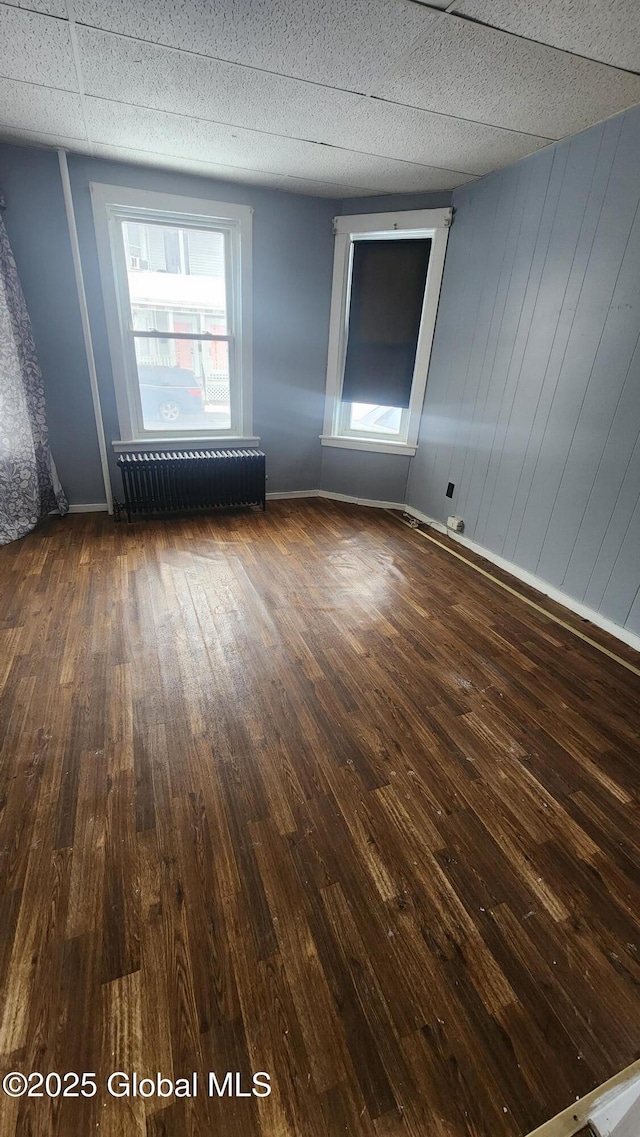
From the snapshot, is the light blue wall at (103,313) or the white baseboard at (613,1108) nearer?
the white baseboard at (613,1108)

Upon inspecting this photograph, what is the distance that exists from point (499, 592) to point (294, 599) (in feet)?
4.55

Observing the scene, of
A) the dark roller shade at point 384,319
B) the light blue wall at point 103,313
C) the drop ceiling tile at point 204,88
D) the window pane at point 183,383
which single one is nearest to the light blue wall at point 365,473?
the light blue wall at point 103,313

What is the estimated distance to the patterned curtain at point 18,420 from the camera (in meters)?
3.24

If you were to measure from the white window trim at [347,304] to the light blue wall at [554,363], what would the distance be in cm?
13

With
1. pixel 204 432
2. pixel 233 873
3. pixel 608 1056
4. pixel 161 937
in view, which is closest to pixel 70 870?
pixel 161 937

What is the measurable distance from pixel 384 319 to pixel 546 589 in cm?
270

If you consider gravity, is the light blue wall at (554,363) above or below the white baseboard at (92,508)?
above

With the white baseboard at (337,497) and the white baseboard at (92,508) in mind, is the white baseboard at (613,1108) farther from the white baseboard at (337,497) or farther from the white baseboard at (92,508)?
the white baseboard at (92,508)

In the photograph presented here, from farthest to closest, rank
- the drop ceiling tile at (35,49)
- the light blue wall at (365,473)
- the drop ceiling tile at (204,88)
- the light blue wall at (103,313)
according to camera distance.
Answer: the light blue wall at (365,473), the light blue wall at (103,313), the drop ceiling tile at (204,88), the drop ceiling tile at (35,49)

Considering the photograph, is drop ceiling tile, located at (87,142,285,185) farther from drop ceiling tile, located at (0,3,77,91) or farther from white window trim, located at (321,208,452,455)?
drop ceiling tile, located at (0,3,77,91)

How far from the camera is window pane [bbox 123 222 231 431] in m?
3.71

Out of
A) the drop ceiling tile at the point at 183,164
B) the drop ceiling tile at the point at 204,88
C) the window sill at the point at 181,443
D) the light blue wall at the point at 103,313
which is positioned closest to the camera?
the drop ceiling tile at the point at 204,88

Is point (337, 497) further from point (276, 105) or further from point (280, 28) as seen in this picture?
point (280, 28)

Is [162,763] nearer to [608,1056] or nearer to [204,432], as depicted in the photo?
[608,1056]
